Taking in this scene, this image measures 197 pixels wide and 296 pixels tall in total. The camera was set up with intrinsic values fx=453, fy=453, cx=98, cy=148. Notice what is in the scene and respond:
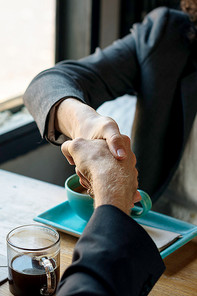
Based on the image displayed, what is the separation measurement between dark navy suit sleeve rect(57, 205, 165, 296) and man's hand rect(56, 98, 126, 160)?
0.64ft

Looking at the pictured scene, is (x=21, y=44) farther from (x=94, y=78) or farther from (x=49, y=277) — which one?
(x=49, y=277)

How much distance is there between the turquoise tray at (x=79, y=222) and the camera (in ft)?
3.00

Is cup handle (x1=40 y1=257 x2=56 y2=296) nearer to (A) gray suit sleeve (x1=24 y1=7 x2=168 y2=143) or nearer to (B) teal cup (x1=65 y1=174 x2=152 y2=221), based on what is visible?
(B) teal cup (x1=65 y1=174 x2=152 y2=221)

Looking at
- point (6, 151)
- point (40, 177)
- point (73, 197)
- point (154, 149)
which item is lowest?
point (40, 177)

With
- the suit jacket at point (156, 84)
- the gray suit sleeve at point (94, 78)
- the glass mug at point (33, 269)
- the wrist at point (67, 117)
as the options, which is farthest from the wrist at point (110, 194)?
the suit jacket at point (156, 84)

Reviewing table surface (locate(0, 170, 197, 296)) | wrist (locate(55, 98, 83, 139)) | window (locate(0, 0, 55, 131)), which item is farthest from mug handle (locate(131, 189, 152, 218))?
window (locate(0, 0, 55, 131))

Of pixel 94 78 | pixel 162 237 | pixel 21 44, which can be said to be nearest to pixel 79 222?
pixel 162 237

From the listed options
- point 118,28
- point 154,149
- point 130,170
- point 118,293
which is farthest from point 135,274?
point 118,28

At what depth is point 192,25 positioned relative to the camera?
4.67 feet

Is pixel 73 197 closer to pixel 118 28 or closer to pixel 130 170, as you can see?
pixel 130 170

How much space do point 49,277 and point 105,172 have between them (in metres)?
0.20

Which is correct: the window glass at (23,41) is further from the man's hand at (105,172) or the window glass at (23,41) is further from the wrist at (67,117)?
the man's hand at (105,172)

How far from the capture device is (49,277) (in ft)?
2.32

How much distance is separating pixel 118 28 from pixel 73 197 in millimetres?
1548
